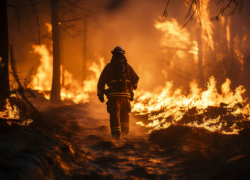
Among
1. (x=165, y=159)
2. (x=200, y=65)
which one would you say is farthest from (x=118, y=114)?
(x=200, y=65)

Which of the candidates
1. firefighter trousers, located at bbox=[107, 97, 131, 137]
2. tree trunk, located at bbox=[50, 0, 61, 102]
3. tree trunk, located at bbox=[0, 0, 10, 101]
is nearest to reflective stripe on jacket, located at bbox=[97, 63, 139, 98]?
firefighter trousers, located at bbox=[107, 97, 131, 137]

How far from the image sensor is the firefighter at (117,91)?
505 centimetres

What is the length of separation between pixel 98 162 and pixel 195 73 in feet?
42.8

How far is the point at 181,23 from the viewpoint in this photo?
1548 centimetres

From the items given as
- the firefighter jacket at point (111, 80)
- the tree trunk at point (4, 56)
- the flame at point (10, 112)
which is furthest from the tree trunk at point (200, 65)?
the tree trunk at point (4, 56)

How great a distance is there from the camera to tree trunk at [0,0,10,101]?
483cm

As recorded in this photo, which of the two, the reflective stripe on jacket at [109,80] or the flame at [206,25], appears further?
the flame at [206,25]

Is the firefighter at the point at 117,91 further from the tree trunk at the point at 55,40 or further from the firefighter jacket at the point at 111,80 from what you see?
the tree trunk at the point at 55,40

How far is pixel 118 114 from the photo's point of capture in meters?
5.12

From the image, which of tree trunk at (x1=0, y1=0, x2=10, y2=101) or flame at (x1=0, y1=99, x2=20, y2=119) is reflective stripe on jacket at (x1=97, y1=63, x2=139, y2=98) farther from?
tree trunk at (x1=0, y1=0, x2=10, y2=101)

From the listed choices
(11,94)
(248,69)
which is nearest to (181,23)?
(248,69)

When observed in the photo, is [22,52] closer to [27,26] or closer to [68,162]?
[27,26]

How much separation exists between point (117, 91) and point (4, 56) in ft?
9.80

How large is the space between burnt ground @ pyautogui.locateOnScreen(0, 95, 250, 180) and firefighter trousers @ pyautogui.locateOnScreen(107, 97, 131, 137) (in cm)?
47
